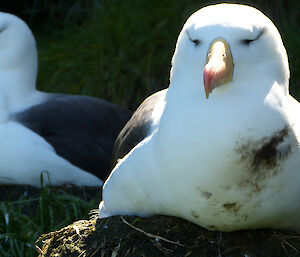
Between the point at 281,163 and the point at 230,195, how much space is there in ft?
0.75

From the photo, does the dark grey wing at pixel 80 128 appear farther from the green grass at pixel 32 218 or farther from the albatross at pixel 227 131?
the albatross at pixel 227 131

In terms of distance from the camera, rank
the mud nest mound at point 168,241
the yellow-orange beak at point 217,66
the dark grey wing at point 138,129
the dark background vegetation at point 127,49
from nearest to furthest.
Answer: the yellow-orange beak at point 217,66, the mud nest mound at point 168,241, the dark grey wing at point 138,129, the dark background vegetation at point 127,49

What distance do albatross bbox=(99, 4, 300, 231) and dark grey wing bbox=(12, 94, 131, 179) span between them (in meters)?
2.50

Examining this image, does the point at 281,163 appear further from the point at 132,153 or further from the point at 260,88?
the point at 132,153

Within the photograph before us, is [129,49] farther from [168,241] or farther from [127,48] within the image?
[168,241]

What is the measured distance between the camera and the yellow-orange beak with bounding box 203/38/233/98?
2756mm

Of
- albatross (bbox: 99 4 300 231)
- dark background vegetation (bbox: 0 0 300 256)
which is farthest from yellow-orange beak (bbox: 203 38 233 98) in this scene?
dark background vegetation (bbox: 0 0 300 256)

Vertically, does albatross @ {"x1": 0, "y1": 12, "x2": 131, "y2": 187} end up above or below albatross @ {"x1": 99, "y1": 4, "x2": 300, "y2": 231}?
below

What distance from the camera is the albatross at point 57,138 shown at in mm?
5543

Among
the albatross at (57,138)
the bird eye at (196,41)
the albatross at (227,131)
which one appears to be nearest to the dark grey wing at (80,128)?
the albatross at (57,138)

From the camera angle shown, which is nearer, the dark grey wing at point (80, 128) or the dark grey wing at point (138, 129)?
the dark grey wing at point (138, 129)

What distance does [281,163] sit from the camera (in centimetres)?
294

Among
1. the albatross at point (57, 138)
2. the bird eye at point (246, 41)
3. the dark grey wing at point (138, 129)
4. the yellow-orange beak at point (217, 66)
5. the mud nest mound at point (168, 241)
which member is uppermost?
the bird eye at point (246, 41)

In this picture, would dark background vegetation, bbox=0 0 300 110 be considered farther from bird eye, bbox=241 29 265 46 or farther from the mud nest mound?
bird eye, bbox=241 29 265 46
